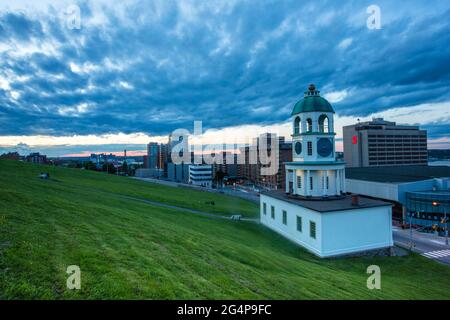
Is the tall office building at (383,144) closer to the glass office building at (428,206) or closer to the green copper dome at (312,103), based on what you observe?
the glass office building at (428,206)

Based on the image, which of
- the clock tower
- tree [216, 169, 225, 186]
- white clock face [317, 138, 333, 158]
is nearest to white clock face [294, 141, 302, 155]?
the clock tower

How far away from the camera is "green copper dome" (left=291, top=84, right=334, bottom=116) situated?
96.1 ft

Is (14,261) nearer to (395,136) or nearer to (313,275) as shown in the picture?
(313,275)

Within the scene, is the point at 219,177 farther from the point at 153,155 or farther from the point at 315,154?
the point at 315,154

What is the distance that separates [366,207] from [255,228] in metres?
12.2

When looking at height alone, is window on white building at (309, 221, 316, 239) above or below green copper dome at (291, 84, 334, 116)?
below

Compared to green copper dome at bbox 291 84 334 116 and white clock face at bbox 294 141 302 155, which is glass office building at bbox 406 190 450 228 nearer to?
green copper dome at bbox 291 84 334 116

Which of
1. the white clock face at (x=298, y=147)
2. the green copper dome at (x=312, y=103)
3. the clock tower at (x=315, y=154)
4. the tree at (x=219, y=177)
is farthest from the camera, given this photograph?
the tree at (x=219, y=177)

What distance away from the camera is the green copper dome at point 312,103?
96.1ft

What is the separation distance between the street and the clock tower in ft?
44.4

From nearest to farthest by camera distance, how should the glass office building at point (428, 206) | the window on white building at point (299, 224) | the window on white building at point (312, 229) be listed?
the window on white building at point (312, 229), the window on white building at point (299, 224), the glass office building at point (428, 206)

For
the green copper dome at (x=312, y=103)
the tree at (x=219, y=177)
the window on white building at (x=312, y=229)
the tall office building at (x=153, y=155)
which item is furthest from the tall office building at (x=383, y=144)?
the tall office building at (x=153, y=155)
